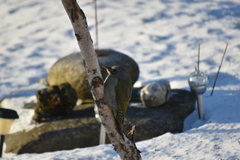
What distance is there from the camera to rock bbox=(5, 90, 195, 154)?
5.15 m

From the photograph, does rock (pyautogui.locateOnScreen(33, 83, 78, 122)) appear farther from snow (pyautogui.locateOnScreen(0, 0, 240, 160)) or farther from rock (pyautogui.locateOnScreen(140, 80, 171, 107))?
rock (pyautogui.locateOnScreen(140, 80, 171, 107))

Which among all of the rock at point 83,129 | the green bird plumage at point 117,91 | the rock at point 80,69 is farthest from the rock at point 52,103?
the green bird plumage at point 117,91

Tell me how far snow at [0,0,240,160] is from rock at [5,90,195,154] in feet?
0.68

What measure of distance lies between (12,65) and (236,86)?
6.30 m

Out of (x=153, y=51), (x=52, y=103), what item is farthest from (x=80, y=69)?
(x=153, y=51)

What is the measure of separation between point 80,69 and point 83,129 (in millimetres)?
1440

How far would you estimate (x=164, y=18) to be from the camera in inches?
432

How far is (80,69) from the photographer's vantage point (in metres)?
6.32

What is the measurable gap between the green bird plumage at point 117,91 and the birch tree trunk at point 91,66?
4 cm

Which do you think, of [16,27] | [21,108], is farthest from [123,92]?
[16,27]

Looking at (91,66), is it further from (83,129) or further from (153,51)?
(153,51)

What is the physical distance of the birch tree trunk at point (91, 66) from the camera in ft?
8.03

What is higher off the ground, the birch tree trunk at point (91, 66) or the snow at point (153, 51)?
the birch tree trunk at point (91, 66)

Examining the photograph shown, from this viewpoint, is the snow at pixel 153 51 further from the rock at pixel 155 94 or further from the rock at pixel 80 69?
the rock at pixel 80 69
